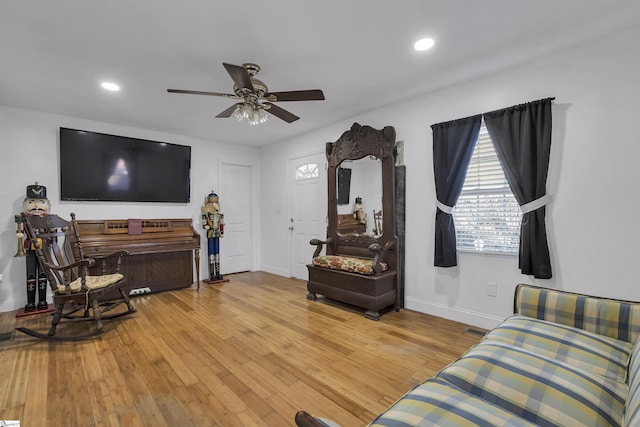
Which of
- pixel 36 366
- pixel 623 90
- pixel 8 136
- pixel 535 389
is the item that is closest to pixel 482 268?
pixel 623 90

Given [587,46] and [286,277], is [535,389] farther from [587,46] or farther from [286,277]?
[286,277]

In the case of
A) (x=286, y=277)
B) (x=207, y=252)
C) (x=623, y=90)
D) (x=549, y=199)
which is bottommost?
(x=286, y=277)

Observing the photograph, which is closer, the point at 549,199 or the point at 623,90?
the point at 623,90

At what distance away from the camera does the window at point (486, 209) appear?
2.84 meters

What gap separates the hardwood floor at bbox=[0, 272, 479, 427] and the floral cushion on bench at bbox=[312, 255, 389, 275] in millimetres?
502

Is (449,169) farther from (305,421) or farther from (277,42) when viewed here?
(305,421)

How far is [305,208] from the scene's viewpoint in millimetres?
4980

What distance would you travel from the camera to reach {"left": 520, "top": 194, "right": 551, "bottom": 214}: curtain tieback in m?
2.56

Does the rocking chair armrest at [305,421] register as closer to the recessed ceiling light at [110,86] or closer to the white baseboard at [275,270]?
the recessed ceiling light at [110,86]

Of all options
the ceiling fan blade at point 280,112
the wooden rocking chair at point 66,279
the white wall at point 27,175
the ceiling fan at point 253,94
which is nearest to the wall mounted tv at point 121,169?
the white wall at point 27,175

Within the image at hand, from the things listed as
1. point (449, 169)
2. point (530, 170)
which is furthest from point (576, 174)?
point (449, 169)

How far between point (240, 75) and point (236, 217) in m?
3.81

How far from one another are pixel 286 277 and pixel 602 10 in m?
4.89

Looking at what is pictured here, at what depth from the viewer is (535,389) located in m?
1.16
